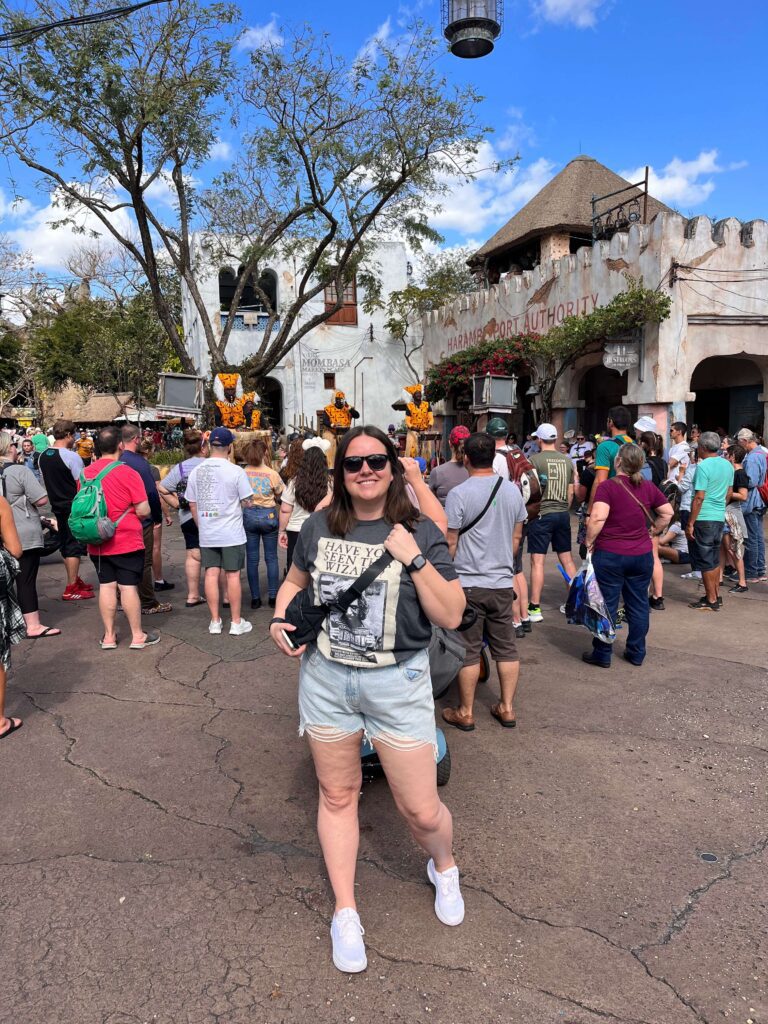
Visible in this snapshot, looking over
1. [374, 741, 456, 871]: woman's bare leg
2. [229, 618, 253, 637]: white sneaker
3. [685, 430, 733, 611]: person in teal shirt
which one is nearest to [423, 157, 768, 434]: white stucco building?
[685, 430, 733, 611]: person in teal shirt

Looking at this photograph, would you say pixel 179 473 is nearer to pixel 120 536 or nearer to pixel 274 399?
pixel 120 536

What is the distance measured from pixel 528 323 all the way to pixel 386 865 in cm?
1627

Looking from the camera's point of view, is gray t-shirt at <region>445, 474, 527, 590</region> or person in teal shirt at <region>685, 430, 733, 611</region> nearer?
gray t-shirt at <region>445, 474, 527, 590</region>

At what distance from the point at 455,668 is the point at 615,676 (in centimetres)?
285

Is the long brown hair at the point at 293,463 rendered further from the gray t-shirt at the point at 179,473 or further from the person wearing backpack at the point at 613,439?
the person wearing backpack at the point at 613,439

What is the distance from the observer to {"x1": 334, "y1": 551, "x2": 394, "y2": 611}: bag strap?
7.30 ft

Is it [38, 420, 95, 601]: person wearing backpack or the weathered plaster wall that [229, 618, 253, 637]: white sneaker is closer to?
[38, 420, 95, 601]: person wearing backpack

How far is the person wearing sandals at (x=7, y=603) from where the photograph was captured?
13.3ft

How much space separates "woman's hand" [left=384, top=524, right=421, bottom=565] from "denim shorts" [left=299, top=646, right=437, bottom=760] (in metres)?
0.36

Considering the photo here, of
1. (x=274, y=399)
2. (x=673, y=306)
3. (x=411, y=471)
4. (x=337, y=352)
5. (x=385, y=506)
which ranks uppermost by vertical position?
(x=337, y=352)

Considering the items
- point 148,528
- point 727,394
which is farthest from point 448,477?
point 727,394

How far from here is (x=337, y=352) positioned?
25.2 metres

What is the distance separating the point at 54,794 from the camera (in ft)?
11.4

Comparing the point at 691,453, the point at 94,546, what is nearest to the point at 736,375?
the point at 691,453
